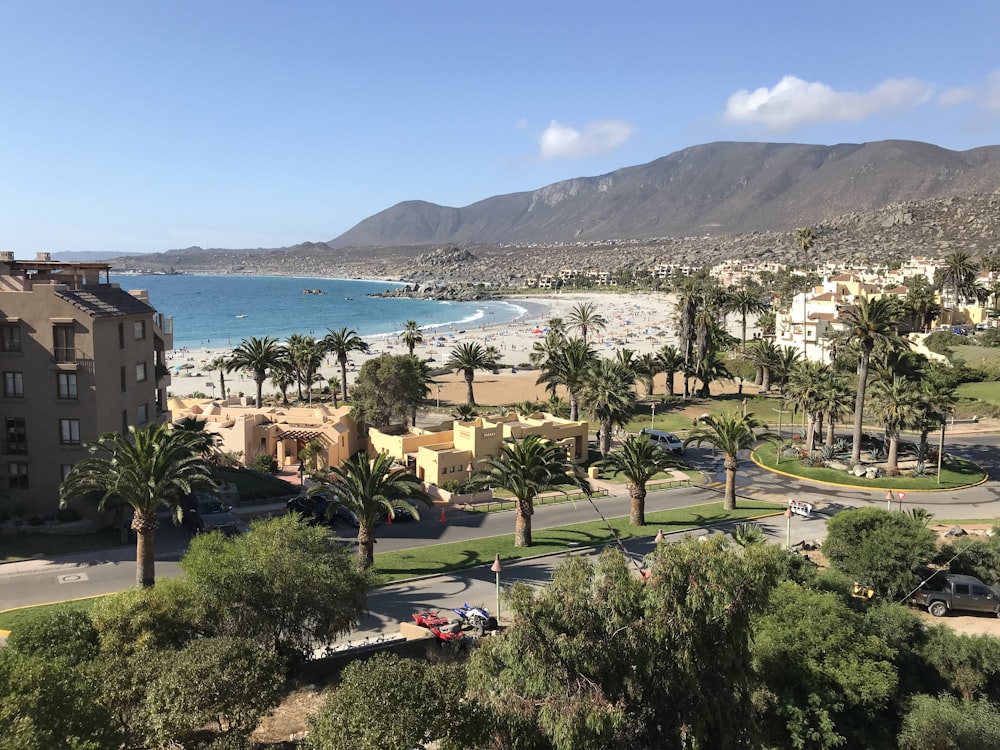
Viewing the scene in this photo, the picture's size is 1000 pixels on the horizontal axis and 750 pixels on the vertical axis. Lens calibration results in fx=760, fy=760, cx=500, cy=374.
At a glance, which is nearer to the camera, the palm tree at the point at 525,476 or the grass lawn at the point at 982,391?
the palm tree at the point at 525,476

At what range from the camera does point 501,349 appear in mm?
110688

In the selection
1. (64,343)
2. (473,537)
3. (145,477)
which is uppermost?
(64,343)

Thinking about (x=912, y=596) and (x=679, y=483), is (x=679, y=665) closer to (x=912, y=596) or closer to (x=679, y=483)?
(x=912, y=596)

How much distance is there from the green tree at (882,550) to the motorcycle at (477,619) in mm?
12063

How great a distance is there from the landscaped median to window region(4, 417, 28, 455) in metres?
10.0

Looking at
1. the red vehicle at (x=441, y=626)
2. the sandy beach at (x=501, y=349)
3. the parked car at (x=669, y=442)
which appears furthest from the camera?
the sandy beach at (x=501, y=349)

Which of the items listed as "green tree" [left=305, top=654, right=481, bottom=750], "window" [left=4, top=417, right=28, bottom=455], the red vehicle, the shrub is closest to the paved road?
the red vehicle

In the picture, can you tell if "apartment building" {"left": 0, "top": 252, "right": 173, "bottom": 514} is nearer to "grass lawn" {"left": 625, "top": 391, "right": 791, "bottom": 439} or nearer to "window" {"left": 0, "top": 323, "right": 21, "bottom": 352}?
"window" {"left": 0, "top": 323, "right": 21, "bottom": 352}

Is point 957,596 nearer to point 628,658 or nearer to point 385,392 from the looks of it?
point 628,658

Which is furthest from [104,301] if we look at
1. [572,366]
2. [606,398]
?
[572,366]

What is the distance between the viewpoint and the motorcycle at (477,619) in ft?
68.3

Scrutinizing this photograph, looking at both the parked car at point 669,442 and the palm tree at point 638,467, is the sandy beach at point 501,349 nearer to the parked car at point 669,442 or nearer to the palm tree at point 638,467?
the parked car at point 669,442

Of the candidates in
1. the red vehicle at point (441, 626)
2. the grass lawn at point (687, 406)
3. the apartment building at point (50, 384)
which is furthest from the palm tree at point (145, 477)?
the grass lawn at point (687, 406)

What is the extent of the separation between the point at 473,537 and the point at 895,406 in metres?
22.5
